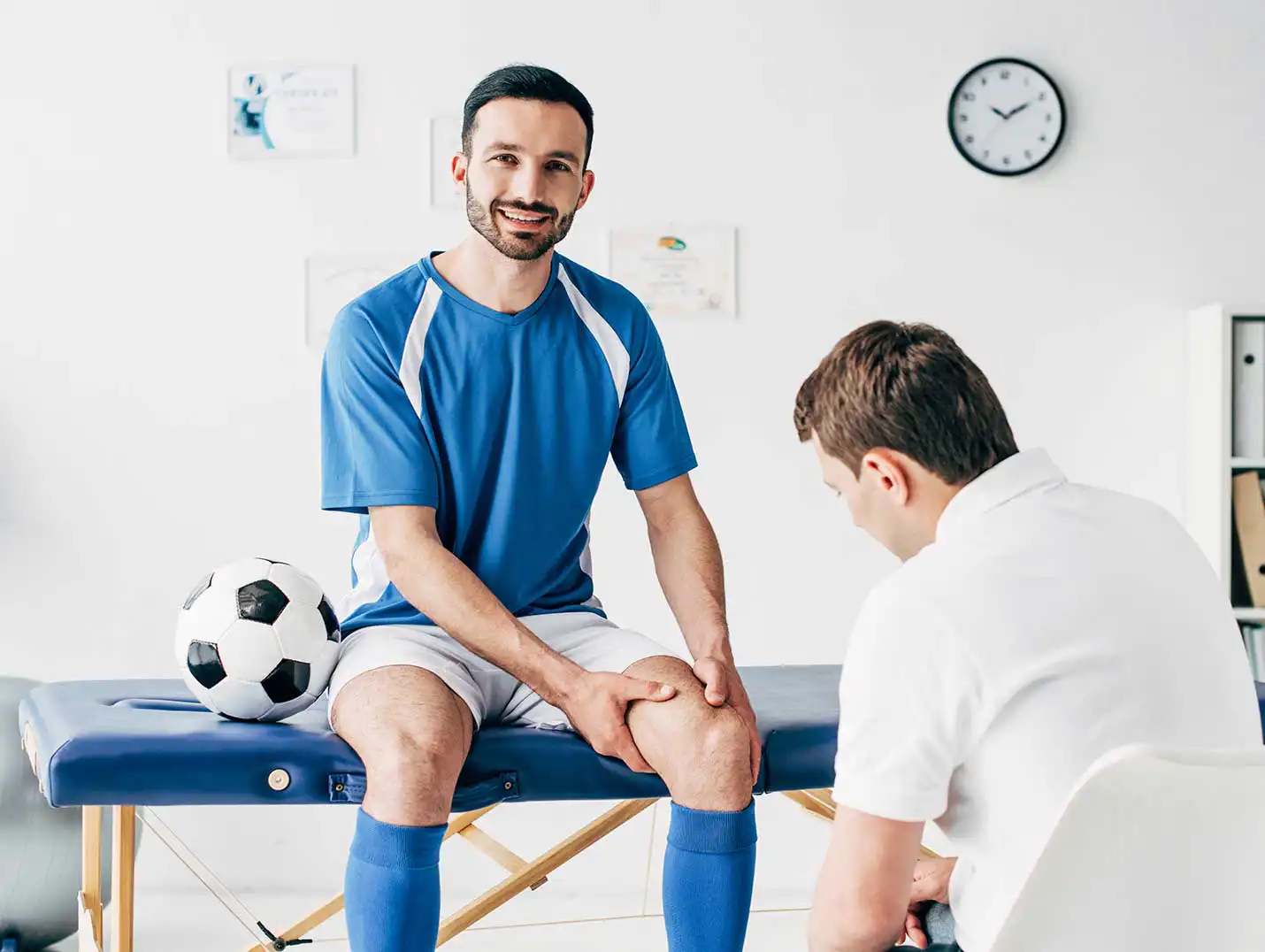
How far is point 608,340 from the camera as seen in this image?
1.76 metres

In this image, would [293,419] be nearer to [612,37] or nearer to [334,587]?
[334,587]

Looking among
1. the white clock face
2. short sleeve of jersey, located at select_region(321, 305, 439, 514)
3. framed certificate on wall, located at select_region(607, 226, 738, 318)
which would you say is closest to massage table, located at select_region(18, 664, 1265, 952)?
short sleeve of jersey, located at select_region(321, 305, 439, 514)

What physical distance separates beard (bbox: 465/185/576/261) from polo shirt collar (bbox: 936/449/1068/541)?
0.87m

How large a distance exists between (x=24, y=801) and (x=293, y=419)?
3.08 feet

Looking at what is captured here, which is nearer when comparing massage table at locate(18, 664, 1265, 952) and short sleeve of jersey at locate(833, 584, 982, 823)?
short sleeve of jersey at locate(833, 584, 982, 823)

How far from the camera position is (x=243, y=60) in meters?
2.69

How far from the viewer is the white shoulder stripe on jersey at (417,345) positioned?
1639 millimetres

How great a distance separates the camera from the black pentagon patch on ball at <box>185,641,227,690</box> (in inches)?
58.7

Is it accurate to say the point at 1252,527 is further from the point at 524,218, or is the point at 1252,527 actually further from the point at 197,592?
the point at 197,592

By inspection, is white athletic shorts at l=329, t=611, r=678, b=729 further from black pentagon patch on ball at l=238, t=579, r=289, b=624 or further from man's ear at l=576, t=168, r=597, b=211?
man's ear at l=576, t=168, r=597, b=211

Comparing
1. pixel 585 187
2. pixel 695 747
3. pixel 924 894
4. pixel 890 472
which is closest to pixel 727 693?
pixel 695 747

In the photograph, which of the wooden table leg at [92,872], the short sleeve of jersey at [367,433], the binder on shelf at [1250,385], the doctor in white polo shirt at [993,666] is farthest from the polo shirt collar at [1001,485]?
the binder on shelf at [1250,385]

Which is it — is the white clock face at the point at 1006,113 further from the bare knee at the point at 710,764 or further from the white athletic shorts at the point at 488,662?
the bare knee at the point at 710,764

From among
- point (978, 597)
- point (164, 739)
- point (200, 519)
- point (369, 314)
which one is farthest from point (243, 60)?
point (978, 597)
